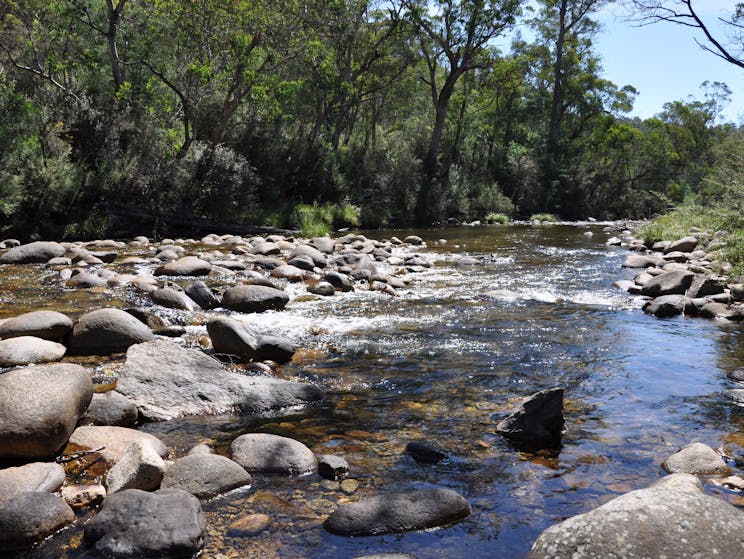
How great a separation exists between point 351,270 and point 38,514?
27.6 ft

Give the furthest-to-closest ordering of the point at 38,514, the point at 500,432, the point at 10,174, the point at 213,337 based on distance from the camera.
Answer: the point at 10,174 < the point at 213,337 < the point at 500,432 < the point at 38,514

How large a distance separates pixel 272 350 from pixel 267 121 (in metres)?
16.7

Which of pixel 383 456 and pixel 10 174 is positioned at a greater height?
pixel 10 174

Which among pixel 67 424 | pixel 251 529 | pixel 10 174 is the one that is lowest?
pixel 251 529

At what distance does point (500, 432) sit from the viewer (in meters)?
4.05

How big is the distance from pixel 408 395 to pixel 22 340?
342cm

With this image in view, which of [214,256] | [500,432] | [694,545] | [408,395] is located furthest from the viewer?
[214,256]

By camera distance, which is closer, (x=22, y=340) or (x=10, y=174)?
(x=22, y=340)

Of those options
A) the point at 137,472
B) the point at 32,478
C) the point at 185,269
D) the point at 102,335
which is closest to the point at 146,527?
the point at 137,472

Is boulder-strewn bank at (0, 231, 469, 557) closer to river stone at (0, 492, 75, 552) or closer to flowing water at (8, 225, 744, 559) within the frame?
river stone at (0, 492, 75, 552)

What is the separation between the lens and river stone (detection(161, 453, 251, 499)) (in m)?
3.11

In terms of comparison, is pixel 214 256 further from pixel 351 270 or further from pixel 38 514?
pixel 38 514

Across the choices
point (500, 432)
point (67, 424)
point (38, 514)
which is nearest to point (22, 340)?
point (67, 424)

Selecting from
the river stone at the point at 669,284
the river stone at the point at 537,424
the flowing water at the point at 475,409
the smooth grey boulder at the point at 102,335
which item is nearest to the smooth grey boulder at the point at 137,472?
the flowing water at the point at 475,409
